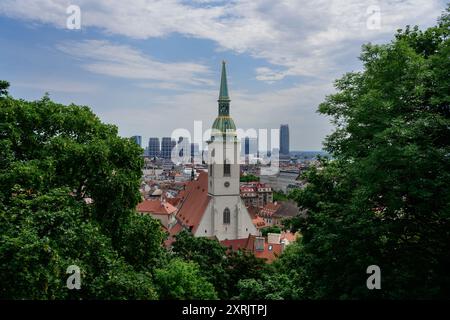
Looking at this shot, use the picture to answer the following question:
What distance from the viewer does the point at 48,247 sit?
10.1m

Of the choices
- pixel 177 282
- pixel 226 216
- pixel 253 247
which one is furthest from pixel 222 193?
pixel 177 282

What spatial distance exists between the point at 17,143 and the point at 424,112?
43.0 feet

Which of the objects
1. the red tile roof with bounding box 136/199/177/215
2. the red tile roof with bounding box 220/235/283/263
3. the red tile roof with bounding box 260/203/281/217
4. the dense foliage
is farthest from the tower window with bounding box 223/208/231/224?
the red tile roof with bounding box 260/203/281/217

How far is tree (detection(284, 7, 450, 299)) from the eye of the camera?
1121 cm

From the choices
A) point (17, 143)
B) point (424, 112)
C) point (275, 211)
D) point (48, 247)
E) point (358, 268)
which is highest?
point (424, 112)

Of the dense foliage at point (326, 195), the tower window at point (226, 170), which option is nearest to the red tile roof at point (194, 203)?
the tower window at point (226, 170)

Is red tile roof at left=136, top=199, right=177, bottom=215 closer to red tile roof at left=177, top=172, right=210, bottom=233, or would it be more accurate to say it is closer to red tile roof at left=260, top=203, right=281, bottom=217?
red tile roof at left=177, top=172, right=210, bottom=233

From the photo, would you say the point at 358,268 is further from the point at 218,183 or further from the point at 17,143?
the point at 218,183

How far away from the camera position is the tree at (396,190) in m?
11.2

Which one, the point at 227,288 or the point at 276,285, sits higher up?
the point at 276,285
